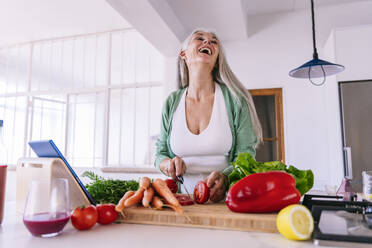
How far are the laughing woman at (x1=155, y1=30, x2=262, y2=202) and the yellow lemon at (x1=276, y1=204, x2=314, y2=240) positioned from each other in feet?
1.93

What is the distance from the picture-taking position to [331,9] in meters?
3.64

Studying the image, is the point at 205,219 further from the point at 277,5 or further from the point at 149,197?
the point at 277,5

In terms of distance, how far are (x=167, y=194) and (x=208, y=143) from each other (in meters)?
0.47

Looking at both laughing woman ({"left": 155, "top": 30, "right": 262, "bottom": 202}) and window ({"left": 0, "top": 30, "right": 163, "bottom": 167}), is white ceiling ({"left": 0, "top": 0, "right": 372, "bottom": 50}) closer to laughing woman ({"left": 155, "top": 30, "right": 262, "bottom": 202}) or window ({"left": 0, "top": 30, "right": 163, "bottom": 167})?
window ({"left": 0, "top": 30, "right": 163, "bottom": 167})

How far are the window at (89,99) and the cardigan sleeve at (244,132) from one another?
3037 millimetres

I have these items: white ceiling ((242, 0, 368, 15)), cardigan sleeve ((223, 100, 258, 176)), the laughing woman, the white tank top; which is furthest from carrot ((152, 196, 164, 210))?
white ceiling ((242, 0, 368, 15))

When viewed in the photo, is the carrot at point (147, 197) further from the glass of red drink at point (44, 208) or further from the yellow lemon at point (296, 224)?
the yellow lemon at point (296, 224)

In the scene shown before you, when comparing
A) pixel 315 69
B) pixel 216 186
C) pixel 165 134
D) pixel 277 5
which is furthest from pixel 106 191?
pixel 277 5

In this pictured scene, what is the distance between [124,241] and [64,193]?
0.19 meters

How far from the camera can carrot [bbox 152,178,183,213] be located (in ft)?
2.66

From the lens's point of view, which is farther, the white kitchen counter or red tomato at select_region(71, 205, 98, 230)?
red tomato at select_region(71, 205, 98, 230)

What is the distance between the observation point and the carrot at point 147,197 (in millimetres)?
862

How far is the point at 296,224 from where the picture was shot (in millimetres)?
636

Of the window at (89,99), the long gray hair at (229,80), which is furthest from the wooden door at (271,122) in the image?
the long gray hair at (229,80)
